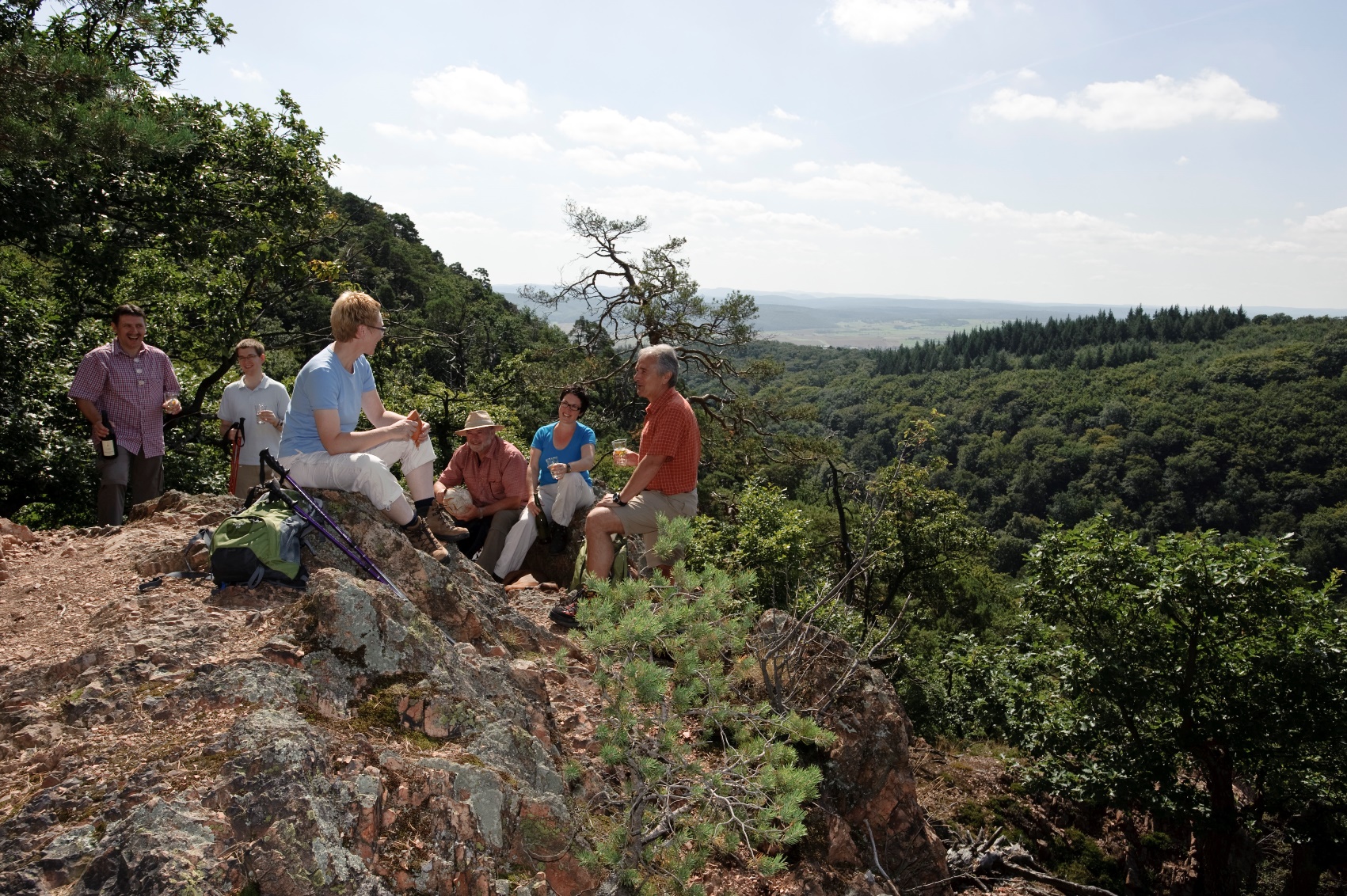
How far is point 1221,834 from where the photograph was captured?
9008 mm

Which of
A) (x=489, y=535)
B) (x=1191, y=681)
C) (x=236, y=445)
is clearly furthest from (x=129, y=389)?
(x=1191, y=681)

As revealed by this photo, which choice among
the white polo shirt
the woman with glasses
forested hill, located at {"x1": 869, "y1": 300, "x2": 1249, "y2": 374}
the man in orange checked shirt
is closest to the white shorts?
the man in orange checked shirt

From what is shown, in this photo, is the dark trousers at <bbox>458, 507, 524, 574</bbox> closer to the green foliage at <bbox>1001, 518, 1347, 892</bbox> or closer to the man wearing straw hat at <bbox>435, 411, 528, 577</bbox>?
the man wearing straw hat at <bbox>435, 411, 528, 577</bbox>

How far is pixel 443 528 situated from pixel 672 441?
5.93 ft

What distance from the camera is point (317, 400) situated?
394 cm

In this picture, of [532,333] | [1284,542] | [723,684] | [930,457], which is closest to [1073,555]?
[1284,542]

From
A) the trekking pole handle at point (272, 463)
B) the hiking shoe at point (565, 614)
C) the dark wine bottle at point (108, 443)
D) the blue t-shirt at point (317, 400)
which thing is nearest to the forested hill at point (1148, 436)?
the hiking shoe at point (565, 614)

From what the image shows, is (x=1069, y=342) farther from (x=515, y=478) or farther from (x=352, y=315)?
(x=352, y=315)

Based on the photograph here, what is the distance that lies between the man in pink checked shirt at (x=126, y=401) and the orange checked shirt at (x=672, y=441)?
11.1 ft

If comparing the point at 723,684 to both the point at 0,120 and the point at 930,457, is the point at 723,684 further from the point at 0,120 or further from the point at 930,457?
the point at 930,457

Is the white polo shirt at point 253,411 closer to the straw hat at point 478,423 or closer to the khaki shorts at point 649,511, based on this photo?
the straw hat at point 478,423

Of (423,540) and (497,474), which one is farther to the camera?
(497,474)

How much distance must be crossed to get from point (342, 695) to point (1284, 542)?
10768mm

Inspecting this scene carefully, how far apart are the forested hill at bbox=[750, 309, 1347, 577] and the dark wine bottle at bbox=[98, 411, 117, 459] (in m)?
45.9
